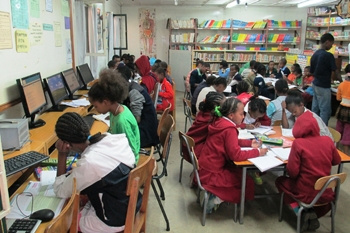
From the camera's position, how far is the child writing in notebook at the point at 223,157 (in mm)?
2285

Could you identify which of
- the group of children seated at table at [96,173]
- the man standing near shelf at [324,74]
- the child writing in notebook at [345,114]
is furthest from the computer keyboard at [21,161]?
the man standing near shelf at [324,74]

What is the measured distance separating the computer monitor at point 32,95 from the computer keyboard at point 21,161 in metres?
0.61

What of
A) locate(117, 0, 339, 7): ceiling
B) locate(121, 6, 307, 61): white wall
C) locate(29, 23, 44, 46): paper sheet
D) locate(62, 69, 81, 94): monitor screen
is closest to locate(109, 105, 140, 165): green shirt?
locate(29, 23, 44, 46): paper sheet

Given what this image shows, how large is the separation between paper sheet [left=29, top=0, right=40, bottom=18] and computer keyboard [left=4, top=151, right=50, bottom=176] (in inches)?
67.8

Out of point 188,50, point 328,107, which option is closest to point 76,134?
point 328,107

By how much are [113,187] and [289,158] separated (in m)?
1.43

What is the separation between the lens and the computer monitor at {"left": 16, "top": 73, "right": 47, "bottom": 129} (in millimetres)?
2162

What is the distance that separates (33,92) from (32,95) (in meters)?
0.04

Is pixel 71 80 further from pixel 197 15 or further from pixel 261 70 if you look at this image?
pixel 197 15

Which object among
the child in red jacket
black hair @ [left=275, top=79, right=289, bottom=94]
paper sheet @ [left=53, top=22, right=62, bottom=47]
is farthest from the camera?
the child in red jacket

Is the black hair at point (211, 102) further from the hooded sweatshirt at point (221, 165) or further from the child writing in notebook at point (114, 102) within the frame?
the child writing in notebook at point (114, 102)

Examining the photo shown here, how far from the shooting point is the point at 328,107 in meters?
4.43

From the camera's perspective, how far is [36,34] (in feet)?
9.29

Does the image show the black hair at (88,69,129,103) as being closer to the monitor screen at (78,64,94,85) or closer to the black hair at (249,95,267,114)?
the black hair at (249,95,267,114)
